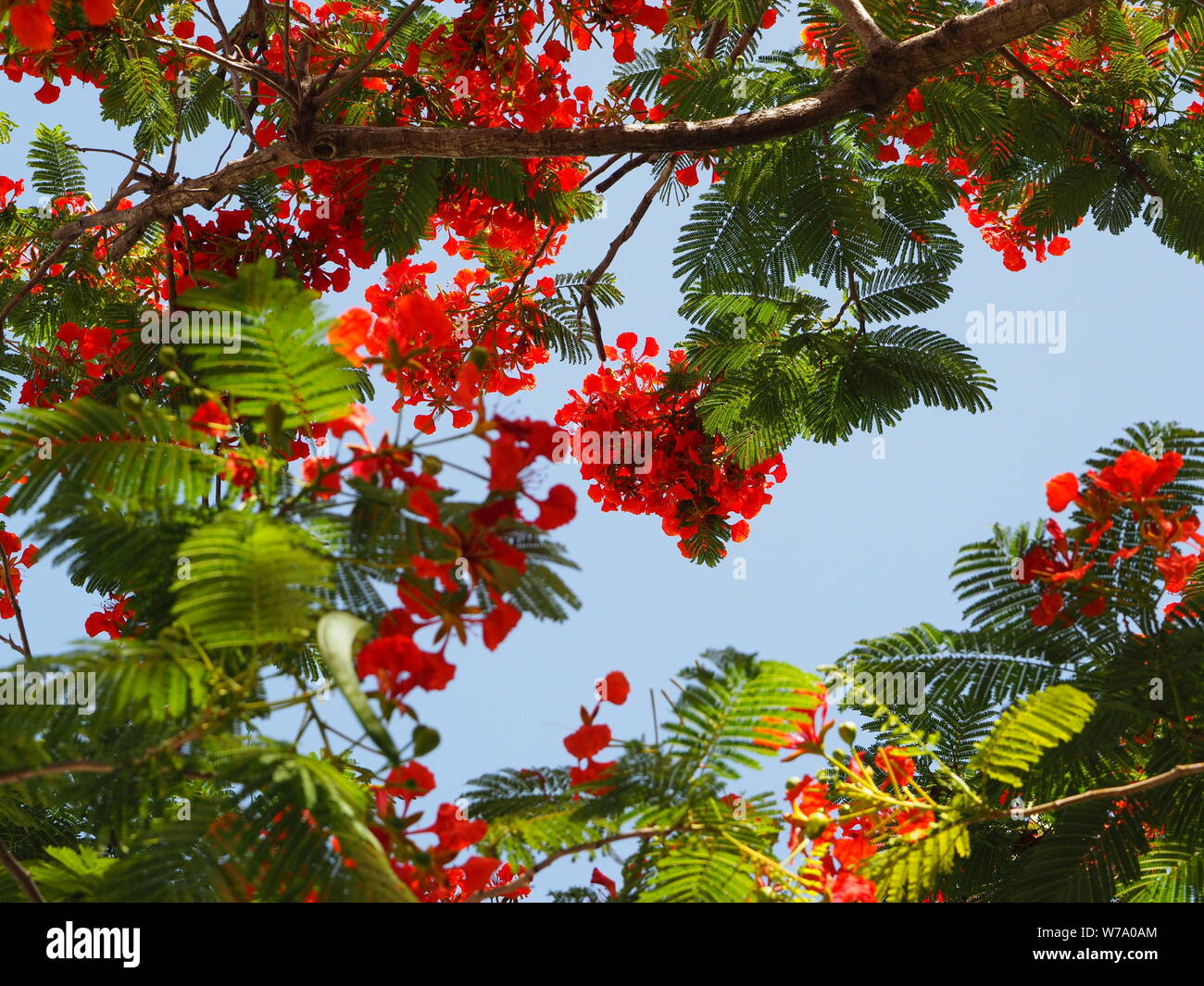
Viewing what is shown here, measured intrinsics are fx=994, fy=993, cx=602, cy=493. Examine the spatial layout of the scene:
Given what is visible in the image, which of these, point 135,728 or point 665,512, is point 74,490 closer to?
point 135,728

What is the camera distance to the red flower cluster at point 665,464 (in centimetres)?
424

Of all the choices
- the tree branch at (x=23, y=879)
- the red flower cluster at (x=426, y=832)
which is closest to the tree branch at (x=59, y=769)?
the tree branch at (x=23, y=879)

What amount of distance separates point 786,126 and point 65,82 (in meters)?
2.94

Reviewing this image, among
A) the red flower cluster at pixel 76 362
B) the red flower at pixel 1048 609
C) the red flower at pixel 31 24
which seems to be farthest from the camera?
the red flower cluster at pixel 76 362

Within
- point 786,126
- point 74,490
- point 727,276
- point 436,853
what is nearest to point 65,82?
point 727,276

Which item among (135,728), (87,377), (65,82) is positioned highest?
(65,82)

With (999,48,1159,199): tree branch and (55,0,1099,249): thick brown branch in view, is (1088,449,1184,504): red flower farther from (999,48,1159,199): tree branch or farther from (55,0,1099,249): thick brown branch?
(999,48,1159,199): tree branch

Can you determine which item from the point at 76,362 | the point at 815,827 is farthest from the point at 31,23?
the point at 76,362

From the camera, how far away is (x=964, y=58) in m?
2.59

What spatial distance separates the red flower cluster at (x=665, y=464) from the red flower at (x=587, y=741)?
2.55 metres

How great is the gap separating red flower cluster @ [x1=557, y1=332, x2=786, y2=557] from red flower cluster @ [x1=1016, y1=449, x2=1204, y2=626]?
2394mm

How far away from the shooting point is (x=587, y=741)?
1.71 m

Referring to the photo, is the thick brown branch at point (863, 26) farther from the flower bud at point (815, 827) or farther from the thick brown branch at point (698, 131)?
the flower bud at point (815, 827)
